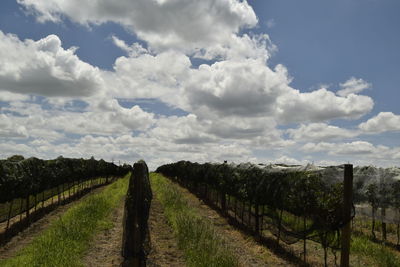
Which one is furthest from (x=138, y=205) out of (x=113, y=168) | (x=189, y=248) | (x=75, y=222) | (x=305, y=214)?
(x=113, y=168)

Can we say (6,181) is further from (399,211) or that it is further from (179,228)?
(399,211)

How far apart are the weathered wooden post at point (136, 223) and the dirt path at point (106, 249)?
304 cm

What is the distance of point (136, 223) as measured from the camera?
23.9ft

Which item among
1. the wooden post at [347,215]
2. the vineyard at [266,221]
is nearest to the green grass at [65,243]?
the vineyard at [266,221]

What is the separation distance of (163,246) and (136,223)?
5.59m

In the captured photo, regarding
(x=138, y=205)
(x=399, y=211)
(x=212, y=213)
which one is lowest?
(x=212, y=213)

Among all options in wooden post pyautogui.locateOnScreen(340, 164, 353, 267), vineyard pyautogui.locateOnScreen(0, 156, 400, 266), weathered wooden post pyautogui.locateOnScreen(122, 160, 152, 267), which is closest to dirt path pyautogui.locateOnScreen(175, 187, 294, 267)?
vineyard pyautogui.locateOnScreen(0, 156, 400, 266)

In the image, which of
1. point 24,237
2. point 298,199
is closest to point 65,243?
point 24,237

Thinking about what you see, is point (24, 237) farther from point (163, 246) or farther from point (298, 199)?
point (298, 199)

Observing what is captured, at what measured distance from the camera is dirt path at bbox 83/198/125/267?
10092 millimetres

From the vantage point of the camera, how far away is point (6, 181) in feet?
53.6

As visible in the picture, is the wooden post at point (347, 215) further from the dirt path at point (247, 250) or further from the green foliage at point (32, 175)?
the green foliage at point (32, 175)

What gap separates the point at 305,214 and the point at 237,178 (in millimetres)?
8518

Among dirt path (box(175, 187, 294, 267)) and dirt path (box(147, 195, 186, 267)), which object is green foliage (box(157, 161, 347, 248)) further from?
dirt path (box(147, 195, 186, 267))
